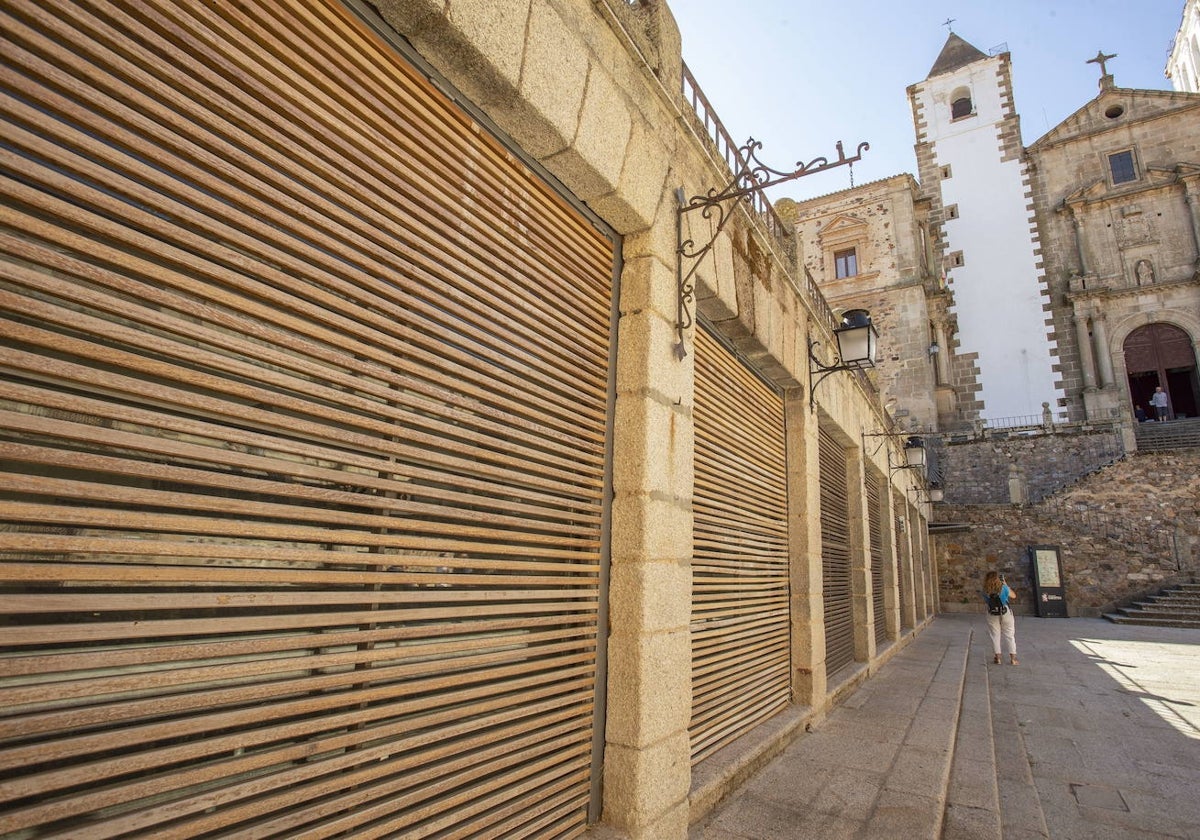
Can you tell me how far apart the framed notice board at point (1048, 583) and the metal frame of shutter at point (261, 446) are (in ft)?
64.5

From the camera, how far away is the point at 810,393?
19.1 feet

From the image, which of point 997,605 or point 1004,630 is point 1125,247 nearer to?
point 997,605

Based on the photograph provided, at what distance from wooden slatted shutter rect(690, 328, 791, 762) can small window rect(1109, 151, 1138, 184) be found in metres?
30.7

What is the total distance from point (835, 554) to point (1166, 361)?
2567 centimetres

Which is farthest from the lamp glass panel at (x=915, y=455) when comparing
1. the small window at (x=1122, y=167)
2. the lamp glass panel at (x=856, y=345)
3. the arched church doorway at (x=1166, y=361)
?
the small window at (x=1122, y=167)

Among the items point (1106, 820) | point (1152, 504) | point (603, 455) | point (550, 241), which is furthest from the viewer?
point (1152, 504)

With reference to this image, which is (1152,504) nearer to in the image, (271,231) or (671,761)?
(671,761)

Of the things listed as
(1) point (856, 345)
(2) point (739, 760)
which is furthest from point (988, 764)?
(1) point (856, 345)

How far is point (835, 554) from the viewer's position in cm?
720

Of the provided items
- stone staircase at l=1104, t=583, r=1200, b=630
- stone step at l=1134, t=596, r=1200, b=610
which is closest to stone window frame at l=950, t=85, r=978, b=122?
stone staircase at l=1104, t=583, r=1200, b=630

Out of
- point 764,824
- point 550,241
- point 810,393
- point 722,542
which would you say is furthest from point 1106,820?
point 550,241

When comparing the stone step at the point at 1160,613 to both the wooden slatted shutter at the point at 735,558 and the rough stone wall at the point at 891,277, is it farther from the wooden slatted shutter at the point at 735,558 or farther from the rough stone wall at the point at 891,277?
the wooden slatted shutter at the point at 735,558

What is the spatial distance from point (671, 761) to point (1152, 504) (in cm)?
2092

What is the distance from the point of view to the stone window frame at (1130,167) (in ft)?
83.4
